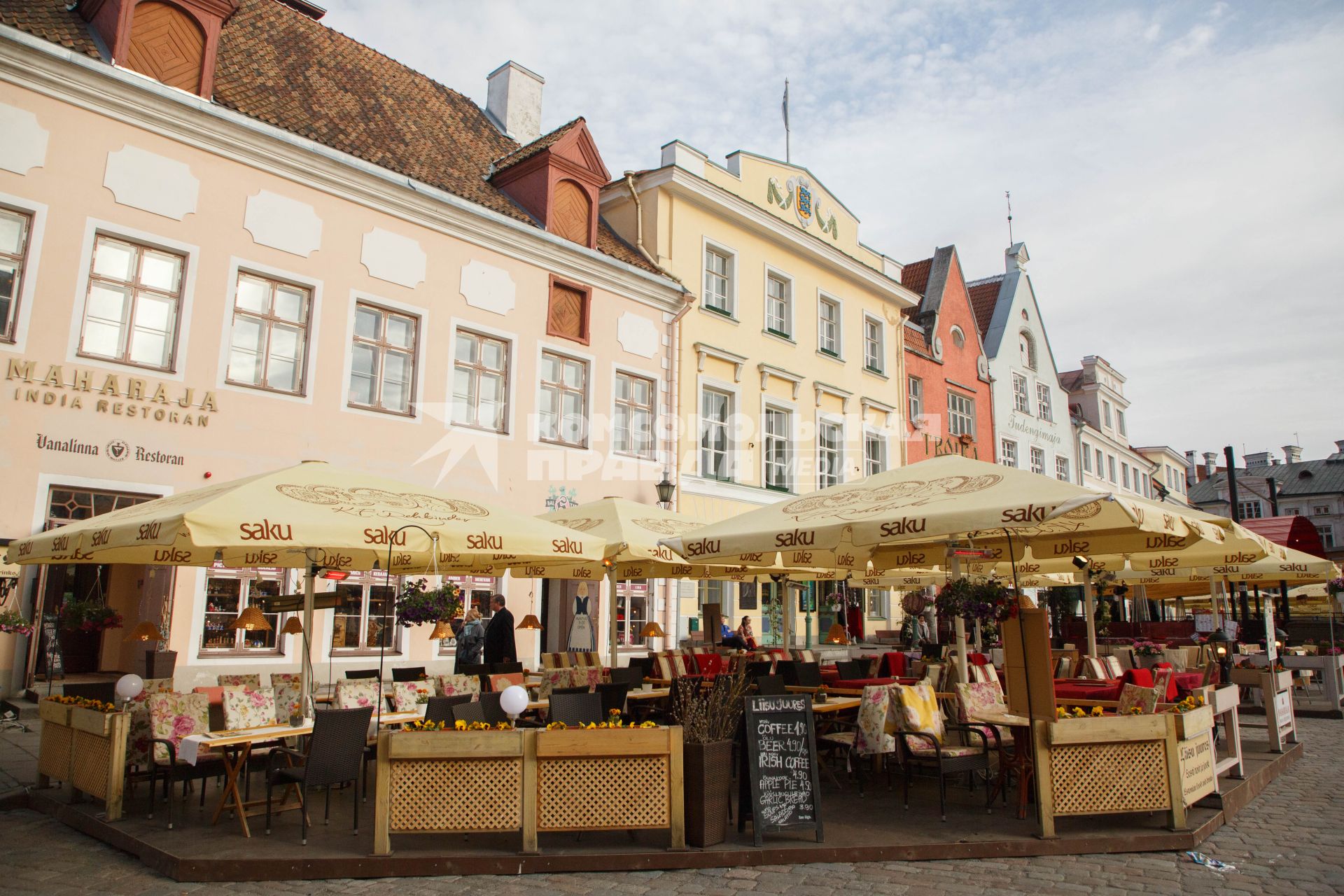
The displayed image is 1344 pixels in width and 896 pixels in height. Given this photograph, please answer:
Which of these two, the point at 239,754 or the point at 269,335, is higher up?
the point at 269,335

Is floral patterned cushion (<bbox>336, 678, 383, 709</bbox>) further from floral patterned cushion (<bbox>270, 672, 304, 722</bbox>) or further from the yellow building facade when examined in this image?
the yellow building facade

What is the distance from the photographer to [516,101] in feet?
67.9

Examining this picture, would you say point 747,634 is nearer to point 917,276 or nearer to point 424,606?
point 424,606

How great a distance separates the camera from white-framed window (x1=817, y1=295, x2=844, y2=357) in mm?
24281

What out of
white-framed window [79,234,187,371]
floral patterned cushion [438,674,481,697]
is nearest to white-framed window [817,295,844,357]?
white-framed window [79,234,187,371]

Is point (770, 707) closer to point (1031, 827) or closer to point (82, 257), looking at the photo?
point (1031, 827)

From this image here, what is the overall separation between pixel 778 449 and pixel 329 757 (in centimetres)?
1660

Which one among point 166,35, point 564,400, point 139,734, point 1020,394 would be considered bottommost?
point 139,734

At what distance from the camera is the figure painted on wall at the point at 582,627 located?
56.5ft

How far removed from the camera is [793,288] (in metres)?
23.1

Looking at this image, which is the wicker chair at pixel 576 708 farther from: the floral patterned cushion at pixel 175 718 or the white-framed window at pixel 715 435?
the white-framed window at pixel 715 435

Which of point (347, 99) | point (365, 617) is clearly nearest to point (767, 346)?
point (347, 99)

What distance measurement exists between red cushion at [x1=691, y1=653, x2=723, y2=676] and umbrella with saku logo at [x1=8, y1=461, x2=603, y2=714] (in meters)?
4.94

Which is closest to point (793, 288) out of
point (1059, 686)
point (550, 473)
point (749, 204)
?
point (749, 204)
